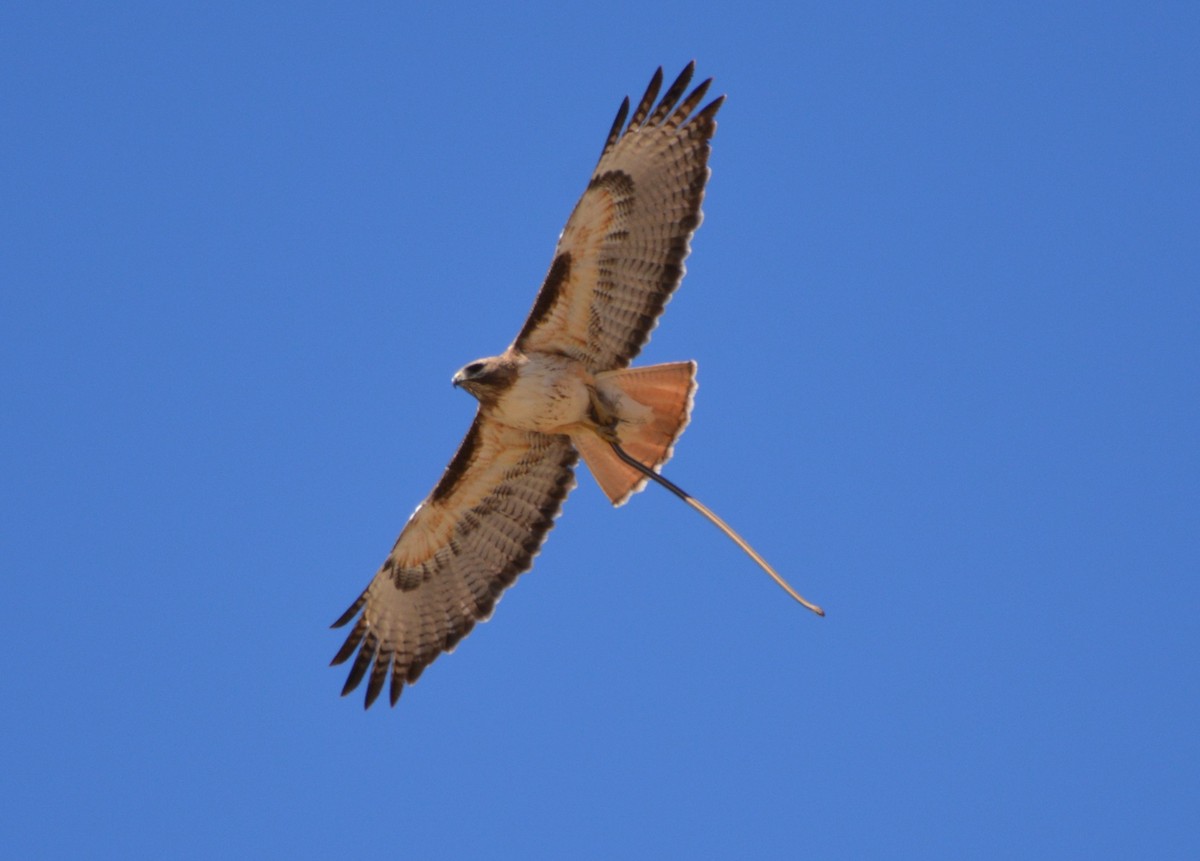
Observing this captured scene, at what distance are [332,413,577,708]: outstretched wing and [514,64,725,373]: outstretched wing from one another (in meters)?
1.08

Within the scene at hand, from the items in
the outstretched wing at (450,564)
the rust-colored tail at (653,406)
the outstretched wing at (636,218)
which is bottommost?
the outstretched wing at (450,564)

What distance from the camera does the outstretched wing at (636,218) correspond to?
8.59 meters

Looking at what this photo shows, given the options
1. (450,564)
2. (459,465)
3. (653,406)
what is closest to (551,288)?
(653,406)

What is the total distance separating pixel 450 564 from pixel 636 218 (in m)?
2.39

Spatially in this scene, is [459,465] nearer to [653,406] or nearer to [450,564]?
[450,564]

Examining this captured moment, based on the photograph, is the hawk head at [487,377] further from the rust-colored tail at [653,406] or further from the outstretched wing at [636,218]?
the rust-colored tail at [653,406]

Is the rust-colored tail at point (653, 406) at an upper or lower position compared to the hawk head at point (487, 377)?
upper

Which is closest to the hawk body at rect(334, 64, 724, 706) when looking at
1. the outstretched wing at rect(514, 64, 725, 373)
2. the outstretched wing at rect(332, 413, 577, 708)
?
the outstretched wing at rect(514, 64, 725, 373)

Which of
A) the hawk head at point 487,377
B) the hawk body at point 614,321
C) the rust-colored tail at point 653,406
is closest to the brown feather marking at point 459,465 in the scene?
the hawk body at point 614,321

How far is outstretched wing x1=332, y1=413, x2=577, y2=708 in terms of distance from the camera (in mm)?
9398

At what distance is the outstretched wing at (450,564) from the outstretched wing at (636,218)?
3.56 feet

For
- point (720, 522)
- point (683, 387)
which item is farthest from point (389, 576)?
→ point (720, 522)

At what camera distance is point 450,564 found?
9578mm

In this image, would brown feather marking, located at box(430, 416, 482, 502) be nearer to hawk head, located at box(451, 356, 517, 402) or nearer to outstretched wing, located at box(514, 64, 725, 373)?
hawk head, located at box(451, 356, 517, 402)
